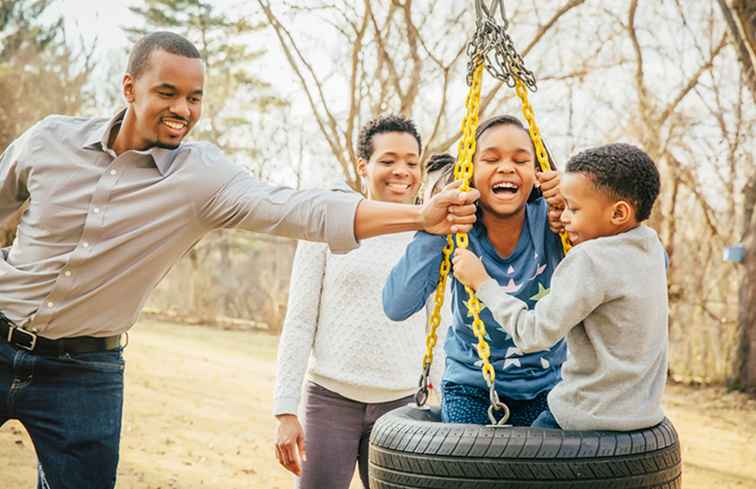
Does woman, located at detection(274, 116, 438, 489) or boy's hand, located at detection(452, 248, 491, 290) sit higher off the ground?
boy's hand, located at detection(452, 248, 491, 290)

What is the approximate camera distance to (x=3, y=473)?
5266 mm

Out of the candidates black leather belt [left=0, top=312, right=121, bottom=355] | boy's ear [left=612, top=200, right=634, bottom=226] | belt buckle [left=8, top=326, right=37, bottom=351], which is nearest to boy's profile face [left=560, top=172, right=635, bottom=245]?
boy's ear [left=612, top=200, right=634, bottom=226]

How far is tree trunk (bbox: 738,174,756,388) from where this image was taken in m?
9.95

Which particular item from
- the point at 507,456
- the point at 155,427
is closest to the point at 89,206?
the point at 507,456

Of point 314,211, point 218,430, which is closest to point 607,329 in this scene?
point 314,211

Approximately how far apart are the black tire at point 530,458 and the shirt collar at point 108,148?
106 cm

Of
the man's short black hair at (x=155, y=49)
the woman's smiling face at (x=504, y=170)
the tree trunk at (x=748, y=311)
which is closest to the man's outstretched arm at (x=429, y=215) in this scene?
the woman's smiling face at (x=504, y=170)

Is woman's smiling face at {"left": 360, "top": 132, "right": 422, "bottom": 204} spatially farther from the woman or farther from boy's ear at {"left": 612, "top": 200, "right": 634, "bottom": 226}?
boy's ear at {"left": 612, "top": 200, "right": 634, "bottom": 226}

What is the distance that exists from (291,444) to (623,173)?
140 centimetres

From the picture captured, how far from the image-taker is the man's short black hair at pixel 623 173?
7.18 feet

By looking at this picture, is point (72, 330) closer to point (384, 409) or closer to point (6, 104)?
point (384, 409)

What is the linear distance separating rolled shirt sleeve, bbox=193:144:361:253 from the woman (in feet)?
1.83

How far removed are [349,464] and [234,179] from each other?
108 centimetres

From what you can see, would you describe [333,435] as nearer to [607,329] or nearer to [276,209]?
[276,209]
